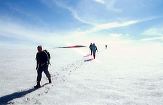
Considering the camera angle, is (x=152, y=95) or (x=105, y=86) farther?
(x=105, y=86)

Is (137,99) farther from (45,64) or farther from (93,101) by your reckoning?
(45,64)

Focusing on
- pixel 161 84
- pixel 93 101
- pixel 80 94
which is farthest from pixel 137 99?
pixel 161 84

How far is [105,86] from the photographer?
44.7 ft

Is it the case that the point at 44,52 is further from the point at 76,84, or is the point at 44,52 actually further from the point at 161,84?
the point at 161,84

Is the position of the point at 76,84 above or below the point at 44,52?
below

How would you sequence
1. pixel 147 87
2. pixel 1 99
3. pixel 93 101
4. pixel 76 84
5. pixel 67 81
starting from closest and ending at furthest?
1. pixel 93 101
2. pixel 1 99
3. pixel 147 87
4. pixel 76 84
5. pixel 67 81

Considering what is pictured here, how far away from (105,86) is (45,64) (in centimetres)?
343

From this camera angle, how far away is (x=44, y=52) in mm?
13891

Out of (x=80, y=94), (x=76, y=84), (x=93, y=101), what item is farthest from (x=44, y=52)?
(x=93, y=101)

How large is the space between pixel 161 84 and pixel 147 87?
1.08 m

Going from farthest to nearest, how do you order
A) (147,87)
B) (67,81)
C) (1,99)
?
(67,81), (147,87), (1,99)

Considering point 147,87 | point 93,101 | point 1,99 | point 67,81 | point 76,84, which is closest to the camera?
point 93,101

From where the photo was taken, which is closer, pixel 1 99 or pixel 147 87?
pixel 1 99

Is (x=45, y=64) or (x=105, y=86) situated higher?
(x=45, y=64)
